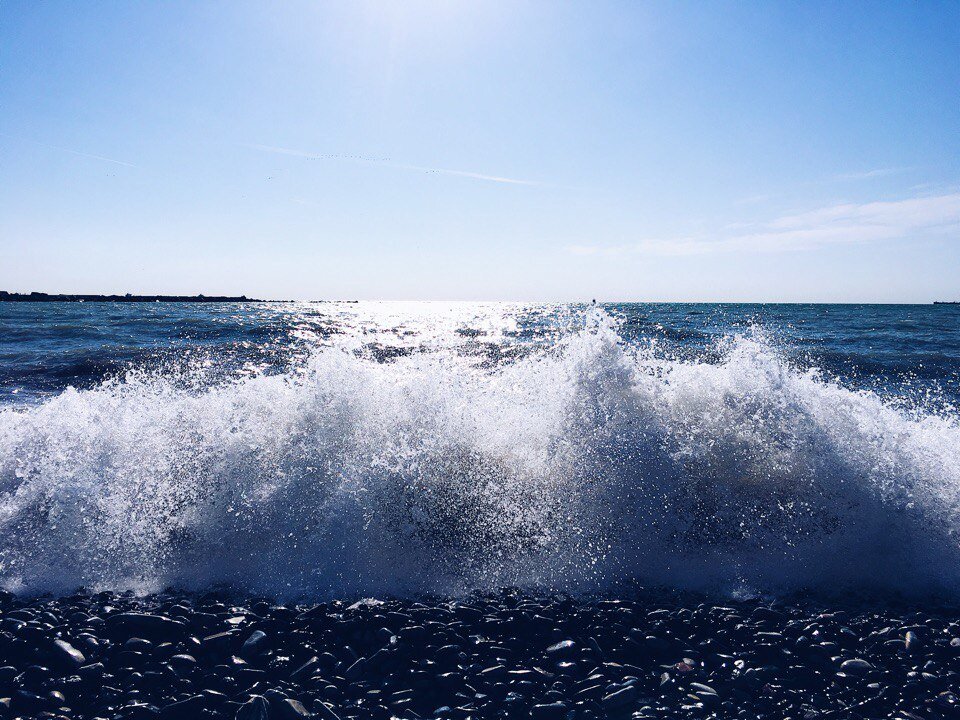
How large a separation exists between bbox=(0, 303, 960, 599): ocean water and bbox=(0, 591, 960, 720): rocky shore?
299 mm

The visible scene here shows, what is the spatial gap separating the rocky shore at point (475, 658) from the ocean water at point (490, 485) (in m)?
0.30

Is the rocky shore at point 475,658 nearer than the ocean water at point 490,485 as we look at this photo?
Yes

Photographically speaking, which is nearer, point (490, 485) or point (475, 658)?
point (475, 658)

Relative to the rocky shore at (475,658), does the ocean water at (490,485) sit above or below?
above

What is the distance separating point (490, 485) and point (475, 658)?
6.01 feet

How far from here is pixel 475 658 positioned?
314 cm

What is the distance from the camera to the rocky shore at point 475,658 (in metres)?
2.76

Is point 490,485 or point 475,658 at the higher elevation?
point 490,485

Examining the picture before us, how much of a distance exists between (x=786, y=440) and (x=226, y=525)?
17.6 feet

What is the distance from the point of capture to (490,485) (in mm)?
4855

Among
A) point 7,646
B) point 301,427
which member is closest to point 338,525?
point 301,427

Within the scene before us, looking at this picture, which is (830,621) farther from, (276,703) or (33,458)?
(33,458)

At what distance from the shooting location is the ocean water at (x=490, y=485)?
409 cm

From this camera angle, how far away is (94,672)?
9.79 feet
